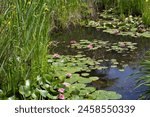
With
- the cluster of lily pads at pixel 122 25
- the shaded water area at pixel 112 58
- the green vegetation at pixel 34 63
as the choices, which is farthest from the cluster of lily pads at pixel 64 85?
the cluster of lily pads at pixel 122 25

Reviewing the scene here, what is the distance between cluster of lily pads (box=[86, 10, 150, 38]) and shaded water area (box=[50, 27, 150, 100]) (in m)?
0.18

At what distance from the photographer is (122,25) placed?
6652mm

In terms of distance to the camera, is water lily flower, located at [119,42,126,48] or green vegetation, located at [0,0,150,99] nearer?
green vegetation, located at [0,0,150,99]

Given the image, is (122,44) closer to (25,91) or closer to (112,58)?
(112,58)

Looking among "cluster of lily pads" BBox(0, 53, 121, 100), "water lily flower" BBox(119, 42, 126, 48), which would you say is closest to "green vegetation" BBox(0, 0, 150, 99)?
"cluster of lily pads" BBox(0, 53, 121, 100)

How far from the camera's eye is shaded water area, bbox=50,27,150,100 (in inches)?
156

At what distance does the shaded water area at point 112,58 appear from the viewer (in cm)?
395

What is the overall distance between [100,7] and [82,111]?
19.5 ft

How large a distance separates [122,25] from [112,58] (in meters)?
1.85

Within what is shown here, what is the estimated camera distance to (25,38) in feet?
Answer: 11.1

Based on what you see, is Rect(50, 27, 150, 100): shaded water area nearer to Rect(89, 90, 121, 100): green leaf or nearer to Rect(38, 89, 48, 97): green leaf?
Rect(89, 90, 121, 100): green leaf

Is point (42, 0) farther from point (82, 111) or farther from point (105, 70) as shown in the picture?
point (82, 111)

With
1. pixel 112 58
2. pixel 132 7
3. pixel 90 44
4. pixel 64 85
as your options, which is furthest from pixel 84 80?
pixel 132 7

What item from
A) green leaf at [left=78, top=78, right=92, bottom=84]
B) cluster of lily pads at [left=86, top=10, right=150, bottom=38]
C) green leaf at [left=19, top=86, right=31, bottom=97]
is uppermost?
cluster of lily pads at [left=86, top=10, right=150, bottom=38]
